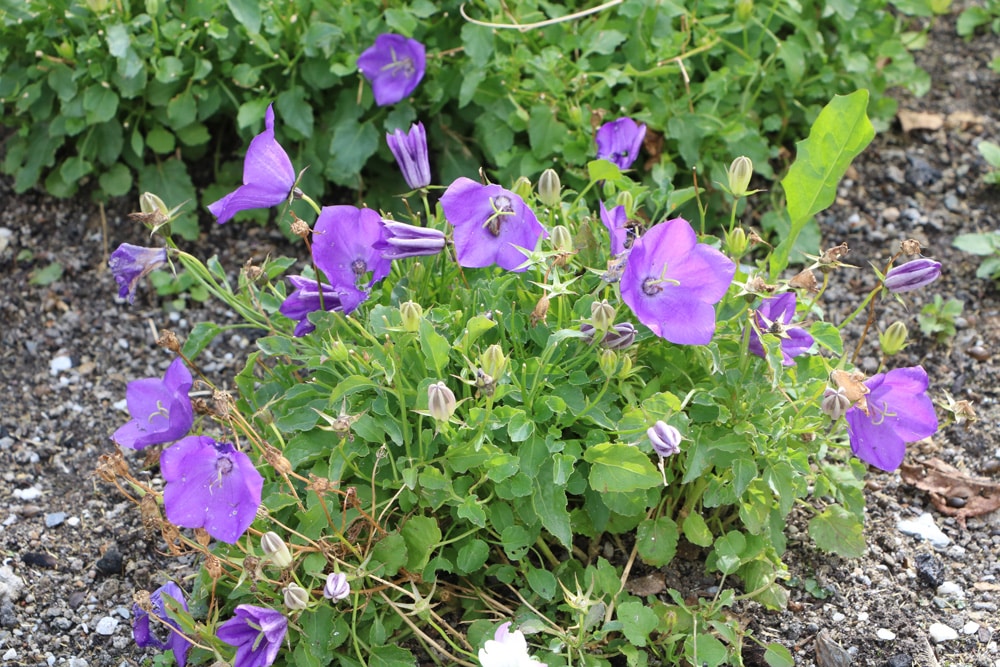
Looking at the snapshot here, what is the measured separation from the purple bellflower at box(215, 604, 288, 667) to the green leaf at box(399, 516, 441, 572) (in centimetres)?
27

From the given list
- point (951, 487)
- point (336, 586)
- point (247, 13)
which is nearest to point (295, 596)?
point (336, 586)

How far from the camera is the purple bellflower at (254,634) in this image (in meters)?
2.00

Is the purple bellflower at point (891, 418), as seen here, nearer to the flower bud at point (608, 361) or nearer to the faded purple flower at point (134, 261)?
the flower bud at point (608, 361)

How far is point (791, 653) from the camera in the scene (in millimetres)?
2305

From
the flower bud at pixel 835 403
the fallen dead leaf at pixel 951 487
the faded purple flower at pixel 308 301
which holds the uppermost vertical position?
A: the faded purple flower at pixel 308 301

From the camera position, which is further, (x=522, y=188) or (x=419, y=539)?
(x=522, y=188)

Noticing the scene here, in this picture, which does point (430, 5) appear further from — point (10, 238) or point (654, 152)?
point (10, 238)

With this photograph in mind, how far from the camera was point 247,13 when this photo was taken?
3.25 metres

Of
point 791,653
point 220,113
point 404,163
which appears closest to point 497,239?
point 404,163

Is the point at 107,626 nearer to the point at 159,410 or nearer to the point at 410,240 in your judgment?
the point at 159,410

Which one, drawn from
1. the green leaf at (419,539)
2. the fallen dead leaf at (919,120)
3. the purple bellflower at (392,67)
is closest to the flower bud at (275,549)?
the green leaf at (419,539)

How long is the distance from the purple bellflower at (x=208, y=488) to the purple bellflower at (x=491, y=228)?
57 cm

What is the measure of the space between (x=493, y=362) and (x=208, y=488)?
563 mm

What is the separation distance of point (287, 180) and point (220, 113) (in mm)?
1604
